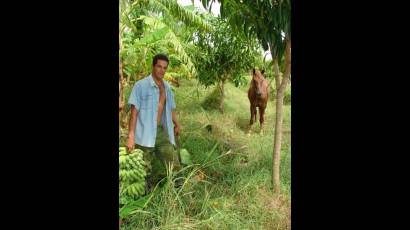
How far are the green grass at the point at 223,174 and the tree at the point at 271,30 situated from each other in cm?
6

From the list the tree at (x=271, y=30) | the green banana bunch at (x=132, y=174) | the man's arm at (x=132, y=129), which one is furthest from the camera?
the tree at (x=271, y=30)

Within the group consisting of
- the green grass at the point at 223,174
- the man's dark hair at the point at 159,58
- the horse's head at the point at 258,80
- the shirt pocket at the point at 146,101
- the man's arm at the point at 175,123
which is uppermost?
the man's dark hair at the point at 159,58

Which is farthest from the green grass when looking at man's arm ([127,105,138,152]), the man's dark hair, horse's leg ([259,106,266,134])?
man's arm ([127,105,138,152])

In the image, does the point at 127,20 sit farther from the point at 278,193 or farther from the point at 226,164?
the point at 278,193

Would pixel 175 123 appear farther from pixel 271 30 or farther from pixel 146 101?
pixel 271 30

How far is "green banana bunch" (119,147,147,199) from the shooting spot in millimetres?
3372

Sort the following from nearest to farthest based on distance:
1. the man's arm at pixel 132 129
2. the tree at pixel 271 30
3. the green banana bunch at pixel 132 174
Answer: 1. the green banana bunch at pixel 132 174
2. the man's arm at pixel 132 129
3. the tree at pixel 271 30

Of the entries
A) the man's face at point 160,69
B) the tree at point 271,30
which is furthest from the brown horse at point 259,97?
the man's face at point 160,69

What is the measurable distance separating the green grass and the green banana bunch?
0.50 ft

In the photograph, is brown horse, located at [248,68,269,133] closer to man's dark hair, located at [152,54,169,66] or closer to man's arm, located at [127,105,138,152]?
man's dark hair, located at [152,54,169,66]

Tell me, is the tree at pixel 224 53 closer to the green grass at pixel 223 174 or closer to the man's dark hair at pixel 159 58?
the green grass at pixel 223 174

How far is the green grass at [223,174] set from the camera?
345 centimetres

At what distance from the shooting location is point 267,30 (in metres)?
3.77

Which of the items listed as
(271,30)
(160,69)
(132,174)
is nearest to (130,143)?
(132,174)
